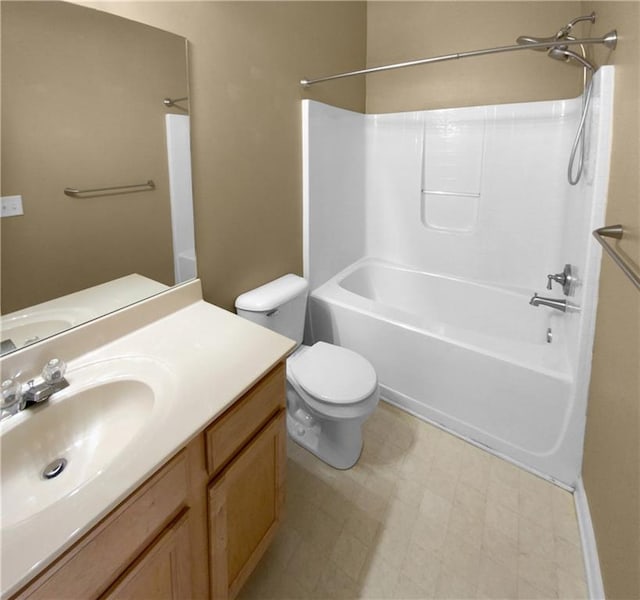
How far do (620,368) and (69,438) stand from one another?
1.61 meters

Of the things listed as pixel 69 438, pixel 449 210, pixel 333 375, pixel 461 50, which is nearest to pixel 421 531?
pixel 333 375

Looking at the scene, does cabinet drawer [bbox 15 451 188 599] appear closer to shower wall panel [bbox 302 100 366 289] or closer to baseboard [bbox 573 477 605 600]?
baseboard [bbox 573 477 605 600]

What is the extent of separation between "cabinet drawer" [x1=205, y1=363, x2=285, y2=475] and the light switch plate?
749mm

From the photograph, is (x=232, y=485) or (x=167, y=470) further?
(x=232, y=485)

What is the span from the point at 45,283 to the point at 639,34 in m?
1.89

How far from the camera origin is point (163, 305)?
4.68 feet

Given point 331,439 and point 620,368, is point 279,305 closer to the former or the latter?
point 331,439

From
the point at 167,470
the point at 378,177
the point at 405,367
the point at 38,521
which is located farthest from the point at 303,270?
the point at 38,521

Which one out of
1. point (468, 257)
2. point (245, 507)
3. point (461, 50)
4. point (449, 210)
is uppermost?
point (461, 50)

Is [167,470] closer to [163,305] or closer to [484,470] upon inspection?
[163,305]

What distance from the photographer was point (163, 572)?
2.84ft

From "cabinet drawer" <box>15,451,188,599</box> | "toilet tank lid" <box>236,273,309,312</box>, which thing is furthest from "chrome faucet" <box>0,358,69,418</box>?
"toilet tank lid" <box>236,273,309,312</box>

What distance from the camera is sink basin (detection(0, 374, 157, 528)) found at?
826 mm

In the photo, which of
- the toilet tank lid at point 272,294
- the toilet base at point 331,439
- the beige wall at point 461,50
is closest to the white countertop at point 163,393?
the toilet tank lid at point 272,294
